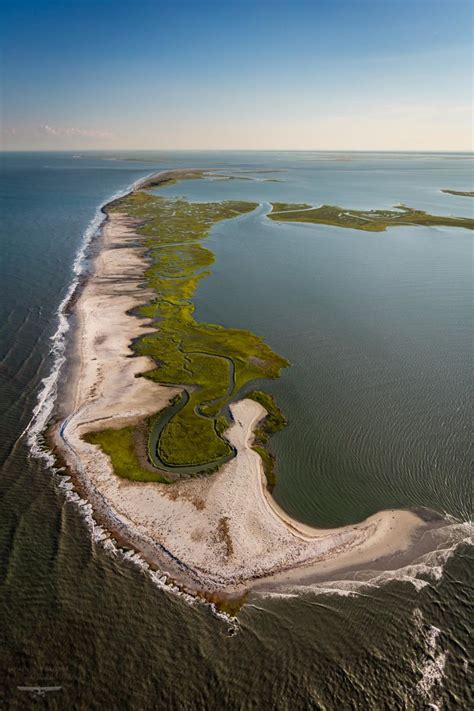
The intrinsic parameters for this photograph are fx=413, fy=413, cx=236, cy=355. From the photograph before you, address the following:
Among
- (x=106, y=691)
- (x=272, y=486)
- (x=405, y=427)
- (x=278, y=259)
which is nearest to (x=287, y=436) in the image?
(x=272, y=486)

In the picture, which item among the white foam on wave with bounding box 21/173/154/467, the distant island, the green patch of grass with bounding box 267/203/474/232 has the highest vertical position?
the distant island

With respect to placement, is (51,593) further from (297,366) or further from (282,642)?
(297,366)

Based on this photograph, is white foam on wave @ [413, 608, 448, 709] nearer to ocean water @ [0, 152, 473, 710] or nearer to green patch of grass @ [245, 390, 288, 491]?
ocean water @ [0, 152, 473, 710]

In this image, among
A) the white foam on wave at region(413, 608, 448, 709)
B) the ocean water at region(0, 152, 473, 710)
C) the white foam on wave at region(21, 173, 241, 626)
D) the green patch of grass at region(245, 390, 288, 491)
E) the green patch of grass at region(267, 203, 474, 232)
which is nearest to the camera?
the white foam on wave at region(413, 608, 448, 709)

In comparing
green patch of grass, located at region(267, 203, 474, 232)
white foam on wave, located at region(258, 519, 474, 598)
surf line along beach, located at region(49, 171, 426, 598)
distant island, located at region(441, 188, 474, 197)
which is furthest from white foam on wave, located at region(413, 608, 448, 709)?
distant island, located at region(441, 188, 474, 197)

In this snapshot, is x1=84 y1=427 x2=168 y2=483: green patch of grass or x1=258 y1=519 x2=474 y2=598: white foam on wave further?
x1=84 y1=427 x2=168 y2=483: green patch of grass

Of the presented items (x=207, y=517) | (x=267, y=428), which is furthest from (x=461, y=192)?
(x=207, y=517)

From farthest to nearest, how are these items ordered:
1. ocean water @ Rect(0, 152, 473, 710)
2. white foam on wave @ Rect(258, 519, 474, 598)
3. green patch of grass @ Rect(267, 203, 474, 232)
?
green patch of grass @ Rect(267, 203, 474, 232)
white foam on wave @ Rect(258, 519, 474, 598)
ocean water @ Rect(0, 152, 473, 710)
